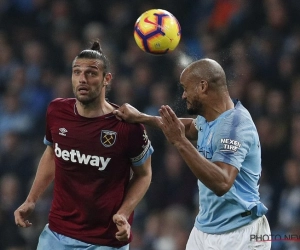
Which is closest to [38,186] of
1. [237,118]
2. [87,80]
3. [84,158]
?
[84,158]

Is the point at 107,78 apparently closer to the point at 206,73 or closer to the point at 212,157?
the point at 206,73

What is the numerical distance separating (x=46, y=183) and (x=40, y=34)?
6.18 metres

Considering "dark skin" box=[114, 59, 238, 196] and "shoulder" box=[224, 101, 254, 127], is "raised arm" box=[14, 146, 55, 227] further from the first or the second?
"shoulder" box=[224, 101, 254, 127]

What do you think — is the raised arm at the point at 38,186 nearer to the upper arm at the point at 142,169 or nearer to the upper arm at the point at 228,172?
the upper arm at the point at 142,169

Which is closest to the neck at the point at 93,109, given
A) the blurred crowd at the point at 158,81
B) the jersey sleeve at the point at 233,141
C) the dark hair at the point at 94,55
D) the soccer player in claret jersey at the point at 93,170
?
the soccer player in claret jersey at the point at 93,170

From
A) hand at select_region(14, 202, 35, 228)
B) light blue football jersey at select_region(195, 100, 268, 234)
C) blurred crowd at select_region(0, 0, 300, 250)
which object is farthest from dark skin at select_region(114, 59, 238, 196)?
blurred crowd at select_region(0, 0, 300, 250)

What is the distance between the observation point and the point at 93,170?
5445 mm

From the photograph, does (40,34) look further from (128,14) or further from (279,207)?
(279,207)

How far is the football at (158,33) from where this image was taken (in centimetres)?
613

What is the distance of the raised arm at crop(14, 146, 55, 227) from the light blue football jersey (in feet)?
3.66

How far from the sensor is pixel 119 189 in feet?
18.0

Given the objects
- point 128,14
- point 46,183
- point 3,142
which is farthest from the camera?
point 128,14

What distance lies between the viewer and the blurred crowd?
8.70m

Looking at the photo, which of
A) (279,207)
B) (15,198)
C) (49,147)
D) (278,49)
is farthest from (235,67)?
(49,147)
